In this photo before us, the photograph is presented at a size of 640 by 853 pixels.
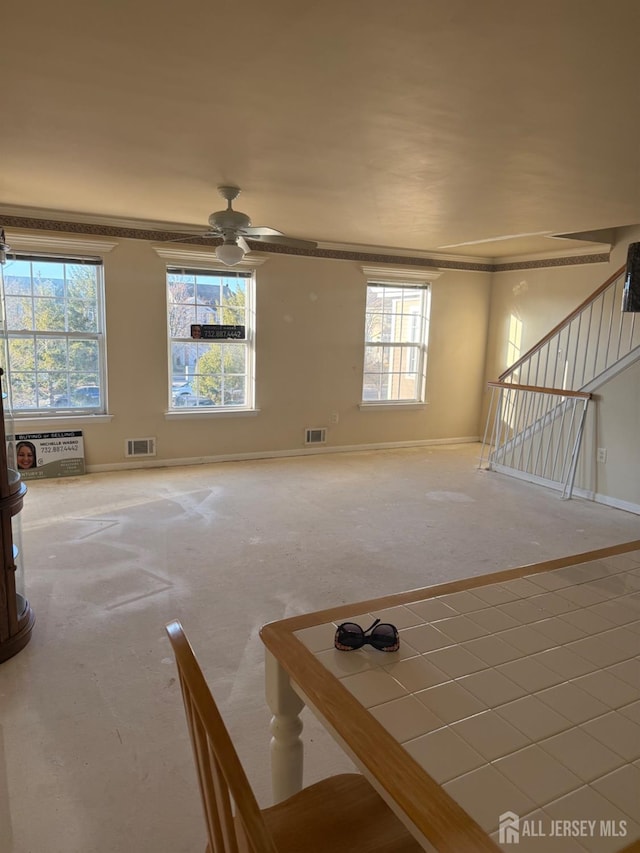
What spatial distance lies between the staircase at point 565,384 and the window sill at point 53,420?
13.4 feet

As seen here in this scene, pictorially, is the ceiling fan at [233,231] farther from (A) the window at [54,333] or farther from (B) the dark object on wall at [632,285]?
(B) the dark object on wall at [632,285]

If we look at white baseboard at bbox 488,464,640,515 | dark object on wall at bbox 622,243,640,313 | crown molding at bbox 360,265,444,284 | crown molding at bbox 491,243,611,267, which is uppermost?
crown molding at bbox 491,243,611,267

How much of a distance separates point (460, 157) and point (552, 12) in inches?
55.4

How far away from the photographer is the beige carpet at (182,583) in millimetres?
1800

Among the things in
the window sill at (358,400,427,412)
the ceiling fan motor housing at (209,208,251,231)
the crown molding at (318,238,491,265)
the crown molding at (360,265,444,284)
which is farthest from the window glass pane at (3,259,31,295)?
the window sill at (358,400,427,412)

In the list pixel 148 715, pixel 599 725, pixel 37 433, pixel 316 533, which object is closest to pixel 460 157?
pixel 316 533

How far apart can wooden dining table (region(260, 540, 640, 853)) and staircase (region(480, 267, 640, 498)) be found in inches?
161

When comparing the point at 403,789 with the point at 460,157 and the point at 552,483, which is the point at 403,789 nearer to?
the point at 460,157

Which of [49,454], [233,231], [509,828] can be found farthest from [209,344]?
[509,828]

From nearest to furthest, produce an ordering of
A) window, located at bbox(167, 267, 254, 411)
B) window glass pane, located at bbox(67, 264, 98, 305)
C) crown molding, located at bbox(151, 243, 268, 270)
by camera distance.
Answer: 1. window glass pane, located at bbox(67, 264, 98, 305)
2. crown molding, located at bbox(151, 243, 268, 270)
3. window, located at bbox(167, 267, 254, 411)

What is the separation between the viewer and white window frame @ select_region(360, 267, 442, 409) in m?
6.66

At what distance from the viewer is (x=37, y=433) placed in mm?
5219

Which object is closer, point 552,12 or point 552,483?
point 552,12
